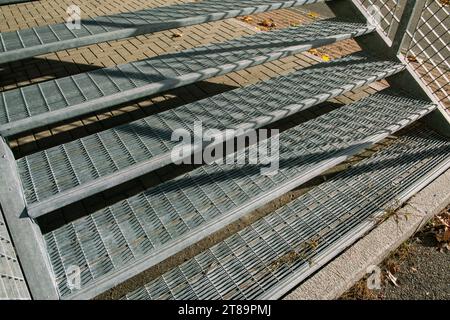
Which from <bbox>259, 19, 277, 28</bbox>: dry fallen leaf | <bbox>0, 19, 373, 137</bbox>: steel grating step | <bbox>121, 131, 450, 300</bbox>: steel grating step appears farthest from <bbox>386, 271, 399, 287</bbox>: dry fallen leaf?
<bbox>259, 19, 277, 28</bbox>: dry fallen leaf

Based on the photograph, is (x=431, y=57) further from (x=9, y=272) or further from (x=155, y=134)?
(x=9, y=272)

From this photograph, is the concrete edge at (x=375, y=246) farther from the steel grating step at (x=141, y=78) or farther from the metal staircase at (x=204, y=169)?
the steel grating step at (x=141, y=78)

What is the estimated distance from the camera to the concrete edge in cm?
226

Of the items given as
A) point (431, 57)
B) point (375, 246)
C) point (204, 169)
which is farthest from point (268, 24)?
point (375, 246)

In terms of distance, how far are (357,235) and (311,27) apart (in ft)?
7.36

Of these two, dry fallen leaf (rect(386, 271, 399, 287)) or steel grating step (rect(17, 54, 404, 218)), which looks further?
dry fallen leaf (rect(386, 271, 399, 287))

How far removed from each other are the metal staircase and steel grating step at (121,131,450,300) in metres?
0.01

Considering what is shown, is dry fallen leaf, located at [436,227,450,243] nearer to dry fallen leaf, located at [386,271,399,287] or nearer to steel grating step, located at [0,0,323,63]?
dry fallen leaf, located at [386,271,399,287]

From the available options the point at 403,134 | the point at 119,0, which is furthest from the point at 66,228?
the point at 119,0

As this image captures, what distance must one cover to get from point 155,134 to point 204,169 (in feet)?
1.58

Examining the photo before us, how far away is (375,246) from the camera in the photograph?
251 centimetres

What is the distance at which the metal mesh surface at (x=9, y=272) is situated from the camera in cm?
153
